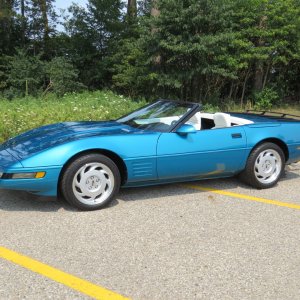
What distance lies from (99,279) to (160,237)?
898 mm

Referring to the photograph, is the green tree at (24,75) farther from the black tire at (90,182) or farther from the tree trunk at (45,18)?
the black tire at (90,182)

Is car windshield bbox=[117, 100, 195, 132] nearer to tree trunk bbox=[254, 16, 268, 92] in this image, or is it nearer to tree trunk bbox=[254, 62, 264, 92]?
tree trunk bbox=[254, 16, 268, 92]

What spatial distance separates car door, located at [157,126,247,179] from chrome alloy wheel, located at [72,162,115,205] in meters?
0.62

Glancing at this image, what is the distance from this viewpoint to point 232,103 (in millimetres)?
14406

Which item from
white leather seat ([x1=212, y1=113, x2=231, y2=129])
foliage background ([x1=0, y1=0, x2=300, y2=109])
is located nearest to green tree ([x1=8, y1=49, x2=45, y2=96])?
foliage background ([x1=0, y1=0, x2=300, y2=109])

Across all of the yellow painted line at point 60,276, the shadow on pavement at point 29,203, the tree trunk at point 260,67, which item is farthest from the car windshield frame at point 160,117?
the tree trunk at point 260,67

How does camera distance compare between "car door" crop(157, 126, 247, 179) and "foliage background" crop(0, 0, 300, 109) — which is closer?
"car door" crop(157, 126, 247, 179)

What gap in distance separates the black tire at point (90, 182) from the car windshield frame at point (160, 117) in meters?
0.84

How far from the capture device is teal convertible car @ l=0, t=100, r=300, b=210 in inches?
159

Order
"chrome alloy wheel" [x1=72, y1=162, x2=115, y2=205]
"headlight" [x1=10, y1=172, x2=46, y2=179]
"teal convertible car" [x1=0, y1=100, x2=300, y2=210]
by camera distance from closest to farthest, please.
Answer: "headlight" [x1=10, y1=172, x2=46, y2=179]
"teal convertible car" [x1=0, y1=100, x2=300, y2=210]
"chrome alloy wheel" [x1=72, y1=162, x2=115, y2=205]

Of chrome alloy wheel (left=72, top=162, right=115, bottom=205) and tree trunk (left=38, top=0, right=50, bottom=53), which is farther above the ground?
tree trunk (left=38, top=0, right=50, bottom=53)

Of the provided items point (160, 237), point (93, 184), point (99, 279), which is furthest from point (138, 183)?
point (99, 279)

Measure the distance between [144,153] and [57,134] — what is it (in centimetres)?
105

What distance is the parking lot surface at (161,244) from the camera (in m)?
2.88
